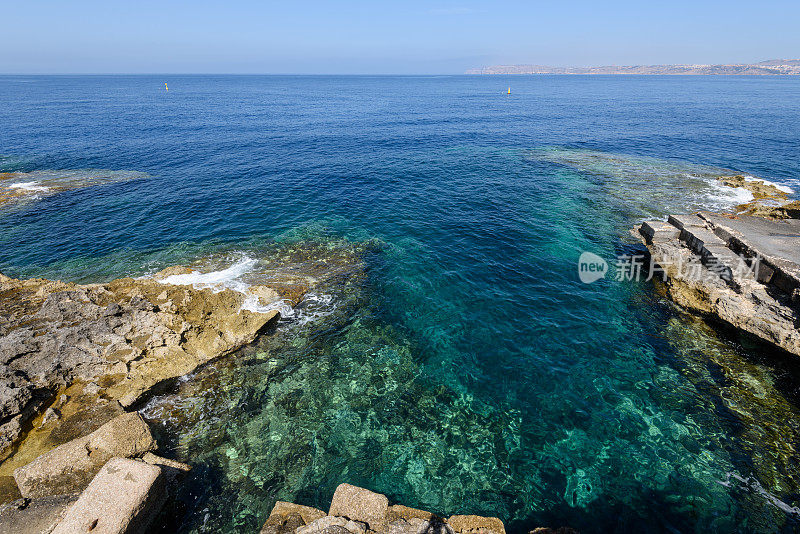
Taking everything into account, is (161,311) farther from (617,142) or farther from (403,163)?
(617,142)

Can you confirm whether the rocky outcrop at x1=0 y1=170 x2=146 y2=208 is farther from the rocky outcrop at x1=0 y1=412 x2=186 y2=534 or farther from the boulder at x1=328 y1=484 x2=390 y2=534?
the boulder at x1=328 y1=484 x2=390 y2=534

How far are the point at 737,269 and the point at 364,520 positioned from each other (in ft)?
97.5

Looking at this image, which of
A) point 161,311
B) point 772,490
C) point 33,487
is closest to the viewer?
point 33,487

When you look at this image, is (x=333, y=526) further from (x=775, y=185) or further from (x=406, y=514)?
(x=775, y=185)

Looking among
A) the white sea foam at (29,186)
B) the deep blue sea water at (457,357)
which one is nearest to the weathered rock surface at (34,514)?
the deep blue sea water at (457,357)

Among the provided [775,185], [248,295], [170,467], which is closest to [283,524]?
[170,467]

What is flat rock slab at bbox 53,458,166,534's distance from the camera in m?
10.8

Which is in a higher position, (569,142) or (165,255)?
(569,142)

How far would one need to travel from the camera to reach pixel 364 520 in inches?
465

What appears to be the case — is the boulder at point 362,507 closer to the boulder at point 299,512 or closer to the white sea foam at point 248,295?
the boulder at point 299,512

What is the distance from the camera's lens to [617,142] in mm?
66812

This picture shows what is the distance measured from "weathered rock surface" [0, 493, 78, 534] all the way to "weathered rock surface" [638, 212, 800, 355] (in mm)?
34281

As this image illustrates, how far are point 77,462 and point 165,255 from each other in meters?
20.6

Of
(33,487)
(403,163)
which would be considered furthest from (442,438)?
Answer: (403,163)
